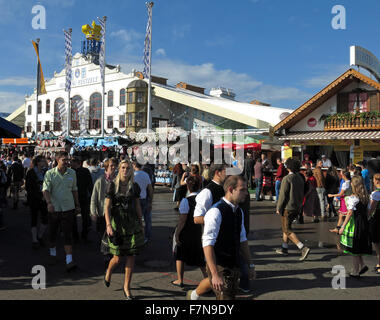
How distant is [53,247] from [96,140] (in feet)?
61.0

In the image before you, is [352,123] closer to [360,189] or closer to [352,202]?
[360,189]

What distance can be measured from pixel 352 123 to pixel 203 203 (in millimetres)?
16769

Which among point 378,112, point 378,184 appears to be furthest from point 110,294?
point 378,112

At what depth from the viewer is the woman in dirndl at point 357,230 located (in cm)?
561

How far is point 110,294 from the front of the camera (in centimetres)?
468

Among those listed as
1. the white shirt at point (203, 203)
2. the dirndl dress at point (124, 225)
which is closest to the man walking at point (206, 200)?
the white shirt at point (203, 203)

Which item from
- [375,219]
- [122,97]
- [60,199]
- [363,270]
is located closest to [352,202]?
[375,219]

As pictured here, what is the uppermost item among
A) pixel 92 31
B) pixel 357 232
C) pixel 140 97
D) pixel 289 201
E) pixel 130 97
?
pixel 92 31

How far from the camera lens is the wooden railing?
719 inches

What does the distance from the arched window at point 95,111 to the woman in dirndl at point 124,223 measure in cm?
3524

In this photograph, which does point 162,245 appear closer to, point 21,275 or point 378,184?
point 21,275

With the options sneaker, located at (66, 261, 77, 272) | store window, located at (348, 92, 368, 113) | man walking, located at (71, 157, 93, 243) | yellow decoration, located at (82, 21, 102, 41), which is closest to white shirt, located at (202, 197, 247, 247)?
sneaker, located at (66, 261, 77, 272)

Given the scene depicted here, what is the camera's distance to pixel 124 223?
472 centimetres

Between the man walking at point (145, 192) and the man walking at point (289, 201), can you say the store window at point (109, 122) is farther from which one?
the man walking at point (289, 201)
